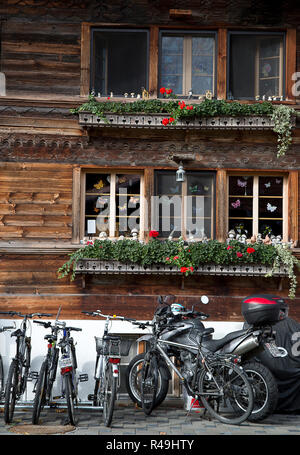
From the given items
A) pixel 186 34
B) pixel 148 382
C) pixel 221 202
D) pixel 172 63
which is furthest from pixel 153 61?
pixel 148 382

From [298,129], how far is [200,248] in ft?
9.06

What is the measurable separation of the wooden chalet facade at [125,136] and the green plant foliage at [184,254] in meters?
0.25

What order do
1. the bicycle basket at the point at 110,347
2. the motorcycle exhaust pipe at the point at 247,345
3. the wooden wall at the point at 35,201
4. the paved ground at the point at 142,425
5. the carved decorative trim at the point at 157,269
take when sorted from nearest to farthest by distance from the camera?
the paved ground at the point at 142,425 → the motorcycle exhaust pipe at the point at 247,345 → the bicycle basket at the point at 110,347 → the carved decorative trim at the point at 157,269 → the wooden wall at the point at 35,201

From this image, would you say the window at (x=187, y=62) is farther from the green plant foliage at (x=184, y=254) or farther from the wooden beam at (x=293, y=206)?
the green plant foliage at (x=184, y=254)

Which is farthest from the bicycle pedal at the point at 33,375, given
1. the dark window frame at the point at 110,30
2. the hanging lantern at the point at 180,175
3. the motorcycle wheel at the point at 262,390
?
the dark window frame at the point at 110,30

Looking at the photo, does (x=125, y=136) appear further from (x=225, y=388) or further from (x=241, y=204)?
(x=225, y=388)

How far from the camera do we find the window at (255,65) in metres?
11.9

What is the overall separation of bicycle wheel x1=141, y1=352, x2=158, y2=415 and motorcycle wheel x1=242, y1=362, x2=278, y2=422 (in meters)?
1.28

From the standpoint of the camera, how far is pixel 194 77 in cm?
1192

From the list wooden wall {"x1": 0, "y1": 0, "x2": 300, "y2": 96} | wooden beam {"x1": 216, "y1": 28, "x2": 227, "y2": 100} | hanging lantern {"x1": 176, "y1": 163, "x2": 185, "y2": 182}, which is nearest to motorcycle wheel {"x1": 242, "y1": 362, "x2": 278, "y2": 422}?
hanging lantern {"x1": 176, "y1": 163, "x2": 185, "y2": 182}

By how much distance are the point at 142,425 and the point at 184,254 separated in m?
3.21

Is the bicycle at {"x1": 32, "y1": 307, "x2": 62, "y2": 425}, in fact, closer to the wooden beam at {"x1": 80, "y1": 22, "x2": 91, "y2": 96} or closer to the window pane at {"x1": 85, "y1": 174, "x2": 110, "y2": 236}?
the window pane at {"x1": 85, "y1": 174, "x2": 110, "y2": 236}

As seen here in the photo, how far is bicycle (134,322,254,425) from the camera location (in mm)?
8438

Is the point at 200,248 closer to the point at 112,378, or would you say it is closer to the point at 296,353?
the point at 296,353
